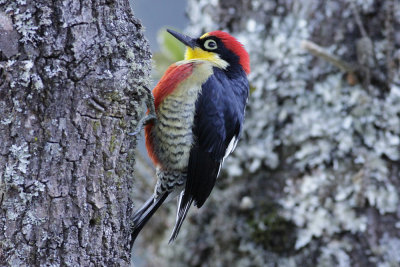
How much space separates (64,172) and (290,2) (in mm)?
2539

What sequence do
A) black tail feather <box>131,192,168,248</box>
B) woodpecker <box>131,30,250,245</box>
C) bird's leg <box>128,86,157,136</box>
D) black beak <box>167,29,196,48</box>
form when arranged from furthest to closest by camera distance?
black beak <box>167,29,196,48</box>
woodpecker <box>131,30,250,245</box>
black tail feather <box>131,192,168,248</box>
bird's leg <box>128,86,157,136</box>

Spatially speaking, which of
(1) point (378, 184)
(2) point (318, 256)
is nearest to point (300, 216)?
(2) point (318, 256)

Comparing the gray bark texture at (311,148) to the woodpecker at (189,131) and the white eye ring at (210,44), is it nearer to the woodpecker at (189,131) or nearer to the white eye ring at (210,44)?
the white eye ring at (210,44)

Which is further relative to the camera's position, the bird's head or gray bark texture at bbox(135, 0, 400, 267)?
gray bark texture at bbox(135, 0, 400, 267)

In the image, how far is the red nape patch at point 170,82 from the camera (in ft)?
8.89

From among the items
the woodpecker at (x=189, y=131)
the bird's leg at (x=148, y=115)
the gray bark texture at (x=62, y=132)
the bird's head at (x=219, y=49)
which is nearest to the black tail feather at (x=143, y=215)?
the woodpecker at (x=189, y=131)

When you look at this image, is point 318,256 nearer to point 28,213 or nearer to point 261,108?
point 261,108

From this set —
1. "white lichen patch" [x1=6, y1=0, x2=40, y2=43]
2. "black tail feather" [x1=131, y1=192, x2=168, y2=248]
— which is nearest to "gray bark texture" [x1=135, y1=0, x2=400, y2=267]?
"black tail feather" [x1=131, y1=192, x2=168, y2=248]

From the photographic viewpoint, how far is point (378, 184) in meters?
3.32

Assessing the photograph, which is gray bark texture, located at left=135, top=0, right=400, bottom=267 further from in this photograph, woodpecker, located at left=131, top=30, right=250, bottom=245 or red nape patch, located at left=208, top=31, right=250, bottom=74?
woodpecker, located at left=131, top=30, right=250, bottom=245

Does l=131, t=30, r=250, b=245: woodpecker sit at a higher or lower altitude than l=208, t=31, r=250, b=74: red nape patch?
lower

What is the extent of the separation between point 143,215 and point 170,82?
2.51ft

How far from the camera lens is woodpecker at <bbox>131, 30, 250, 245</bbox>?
2670 mm

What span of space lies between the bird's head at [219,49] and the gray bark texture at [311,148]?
431 millimetres
